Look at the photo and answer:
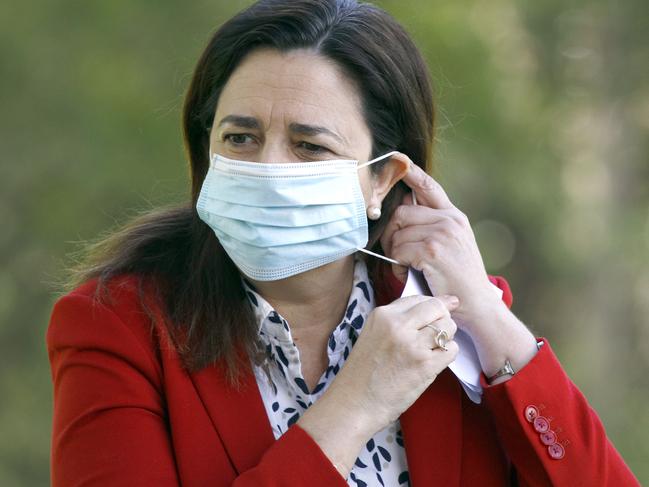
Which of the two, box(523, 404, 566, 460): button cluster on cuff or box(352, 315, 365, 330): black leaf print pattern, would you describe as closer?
box(523, 404, 566, 460): button cluster on cuff

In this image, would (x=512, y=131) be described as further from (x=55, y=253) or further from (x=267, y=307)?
(x=267, y=307)

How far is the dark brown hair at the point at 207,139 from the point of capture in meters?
2.83

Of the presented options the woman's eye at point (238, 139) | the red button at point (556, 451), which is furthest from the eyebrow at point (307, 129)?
the red button at point (556, 451)

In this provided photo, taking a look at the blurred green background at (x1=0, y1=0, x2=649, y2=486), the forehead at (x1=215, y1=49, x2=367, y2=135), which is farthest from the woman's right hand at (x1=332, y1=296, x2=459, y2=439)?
the blurred green background at (x1=0, y1=0, x2=649, y2=486)

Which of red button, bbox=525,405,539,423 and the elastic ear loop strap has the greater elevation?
the elastic ear loop strap

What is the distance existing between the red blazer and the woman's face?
416 mm

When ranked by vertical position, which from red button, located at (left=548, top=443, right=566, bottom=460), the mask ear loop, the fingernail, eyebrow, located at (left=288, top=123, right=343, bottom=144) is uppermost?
eyebrow, located at (left=288, top=123, right=343, bottom=144)

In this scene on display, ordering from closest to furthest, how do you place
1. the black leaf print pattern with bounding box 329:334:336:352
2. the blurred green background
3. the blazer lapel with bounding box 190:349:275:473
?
the blazer lapel with bounding box 190:349:275:473, the black leaf print pattern with bounding box 329:334:336:352, the blurred green background

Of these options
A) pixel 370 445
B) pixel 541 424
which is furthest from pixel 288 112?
pixel 541 424

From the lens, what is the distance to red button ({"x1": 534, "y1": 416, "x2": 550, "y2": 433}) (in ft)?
9.18

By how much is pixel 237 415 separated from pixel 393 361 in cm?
36

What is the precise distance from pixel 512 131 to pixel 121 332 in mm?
7627

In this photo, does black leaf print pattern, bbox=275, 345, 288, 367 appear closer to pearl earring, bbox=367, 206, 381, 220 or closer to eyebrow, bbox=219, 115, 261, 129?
pearl earring, bbox=367, 206, 381, 220

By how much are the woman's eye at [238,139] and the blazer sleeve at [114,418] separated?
0.44 metres
